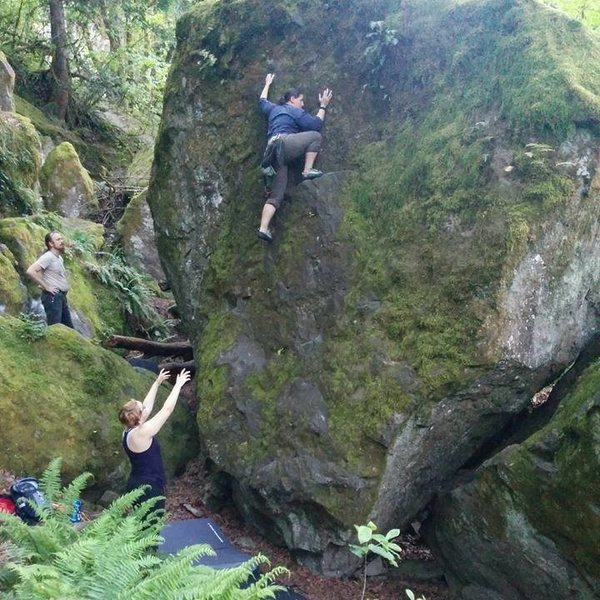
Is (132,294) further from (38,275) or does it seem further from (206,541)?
(206,541)

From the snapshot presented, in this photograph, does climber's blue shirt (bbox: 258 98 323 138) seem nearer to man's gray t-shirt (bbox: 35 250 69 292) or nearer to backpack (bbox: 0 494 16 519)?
man's gray t-shirt (bbox: 35 250 69 292)

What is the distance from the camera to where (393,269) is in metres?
7.34

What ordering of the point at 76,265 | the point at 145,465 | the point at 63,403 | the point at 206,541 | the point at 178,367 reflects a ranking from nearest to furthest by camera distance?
the point at 145,465, the point at 206,541, the point at 63,403, the point at 178,367, the point at 76,265

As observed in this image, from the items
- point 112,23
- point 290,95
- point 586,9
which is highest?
point 586,9

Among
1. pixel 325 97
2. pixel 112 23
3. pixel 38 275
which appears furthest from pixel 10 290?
pixel 112 23

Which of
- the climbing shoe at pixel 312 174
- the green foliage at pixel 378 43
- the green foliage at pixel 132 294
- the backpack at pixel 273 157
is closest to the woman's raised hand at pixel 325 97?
the green foliage at pixel 378 43

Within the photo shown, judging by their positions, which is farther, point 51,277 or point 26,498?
point 51,277

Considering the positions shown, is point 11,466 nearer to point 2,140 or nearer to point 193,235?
point 193,235

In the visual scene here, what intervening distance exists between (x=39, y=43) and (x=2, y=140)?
8275 mm

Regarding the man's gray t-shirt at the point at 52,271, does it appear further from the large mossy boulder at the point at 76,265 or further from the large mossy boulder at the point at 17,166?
the large mossy boulder at the point at 17,166

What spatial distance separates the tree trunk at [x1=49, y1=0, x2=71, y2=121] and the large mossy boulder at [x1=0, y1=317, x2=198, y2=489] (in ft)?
45.2

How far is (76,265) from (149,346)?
2.64m

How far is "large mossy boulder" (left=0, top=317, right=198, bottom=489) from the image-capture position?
7.52 meters

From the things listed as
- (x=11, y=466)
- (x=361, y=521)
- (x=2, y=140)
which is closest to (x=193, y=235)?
(x=11, y=466)
